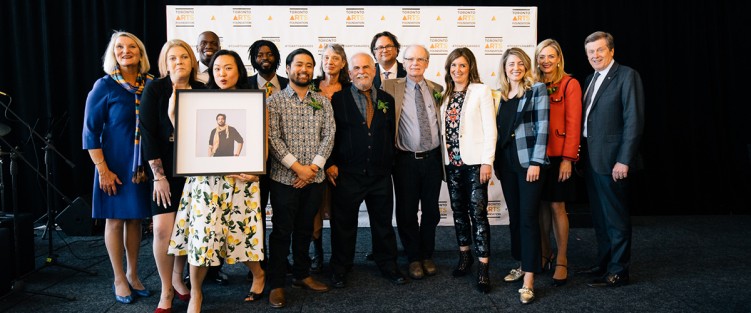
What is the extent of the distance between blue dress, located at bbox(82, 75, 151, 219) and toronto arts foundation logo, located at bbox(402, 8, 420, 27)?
3088mm

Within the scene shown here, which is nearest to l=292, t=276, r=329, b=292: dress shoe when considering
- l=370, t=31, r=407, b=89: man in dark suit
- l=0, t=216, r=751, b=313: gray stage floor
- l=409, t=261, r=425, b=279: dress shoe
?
l=0, t=216, r=751, b=313: gray stage floor

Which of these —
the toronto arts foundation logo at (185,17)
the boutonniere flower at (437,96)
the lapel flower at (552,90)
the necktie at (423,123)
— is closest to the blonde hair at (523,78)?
the lapel flower at (552,90)

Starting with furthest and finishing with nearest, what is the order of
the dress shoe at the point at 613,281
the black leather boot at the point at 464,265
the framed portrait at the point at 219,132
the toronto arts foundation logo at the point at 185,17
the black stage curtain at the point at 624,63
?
the black stage curtain at the point at 624,63
the toronto arts foundation logo at the point at 185,17
the black leather boot at the point at 464,265
the dress shoe at the point at 613,281
the framed portrait at the point at 219,132

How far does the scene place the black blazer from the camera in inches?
119

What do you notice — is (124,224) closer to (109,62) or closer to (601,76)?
(109,62)

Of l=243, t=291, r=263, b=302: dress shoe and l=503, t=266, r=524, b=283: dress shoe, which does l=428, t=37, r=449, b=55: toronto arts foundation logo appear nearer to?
l=503, t=266, r=524, b=283: dress shoe

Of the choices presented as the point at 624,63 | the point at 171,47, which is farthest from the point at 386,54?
the point at 624,63

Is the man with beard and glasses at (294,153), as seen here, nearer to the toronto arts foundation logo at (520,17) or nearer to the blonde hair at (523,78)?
the blonde hair at (523,78)

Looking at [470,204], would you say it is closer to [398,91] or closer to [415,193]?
[415,193]

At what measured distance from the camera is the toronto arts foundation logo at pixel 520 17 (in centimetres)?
513

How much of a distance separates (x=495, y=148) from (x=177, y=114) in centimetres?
187

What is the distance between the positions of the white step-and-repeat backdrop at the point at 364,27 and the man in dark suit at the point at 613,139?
1.93 metres

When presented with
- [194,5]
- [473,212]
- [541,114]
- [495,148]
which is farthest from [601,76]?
[194,5]

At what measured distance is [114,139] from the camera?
2.78m
